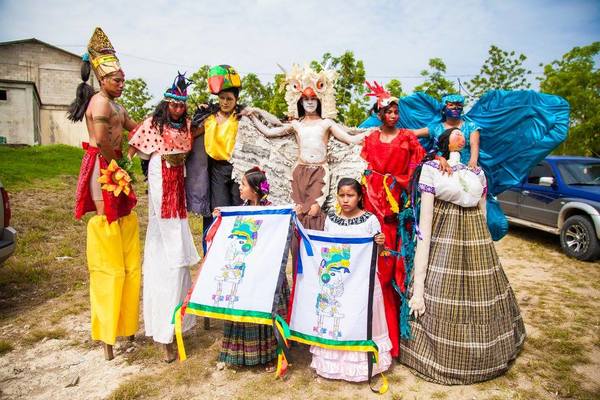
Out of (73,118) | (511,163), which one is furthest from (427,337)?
(73,118)

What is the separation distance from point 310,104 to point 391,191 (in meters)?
1.15

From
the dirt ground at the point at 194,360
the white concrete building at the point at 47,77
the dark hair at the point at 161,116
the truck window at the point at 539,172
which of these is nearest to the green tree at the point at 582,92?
the truck window at the point at 539,172

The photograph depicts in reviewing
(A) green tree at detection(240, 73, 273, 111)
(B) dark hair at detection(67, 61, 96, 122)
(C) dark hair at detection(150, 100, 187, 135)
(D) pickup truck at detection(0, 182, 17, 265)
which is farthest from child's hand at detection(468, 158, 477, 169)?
(A) green tree at detection(240, 73, 273, 111)

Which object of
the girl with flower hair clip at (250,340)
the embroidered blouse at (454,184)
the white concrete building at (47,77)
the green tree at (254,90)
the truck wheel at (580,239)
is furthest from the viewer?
the white concrete building at (47,77)

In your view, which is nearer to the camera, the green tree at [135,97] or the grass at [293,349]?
the grass at [293,349]

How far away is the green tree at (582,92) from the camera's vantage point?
54.2 ft

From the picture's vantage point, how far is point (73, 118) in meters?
3.48

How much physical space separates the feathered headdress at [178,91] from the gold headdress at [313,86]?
3.28ft

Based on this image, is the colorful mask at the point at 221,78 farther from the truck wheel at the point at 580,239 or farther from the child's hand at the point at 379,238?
the truck wheel at the point at 580,239

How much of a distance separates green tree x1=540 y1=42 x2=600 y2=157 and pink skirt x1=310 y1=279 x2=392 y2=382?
17.2 m

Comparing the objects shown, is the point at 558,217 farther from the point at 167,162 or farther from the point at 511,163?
the point at 167,162

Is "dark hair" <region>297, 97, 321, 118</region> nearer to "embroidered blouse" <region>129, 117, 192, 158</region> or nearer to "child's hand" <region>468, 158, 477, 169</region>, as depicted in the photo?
"embroidered blouse" <region>129, 117, 192, 158</region>

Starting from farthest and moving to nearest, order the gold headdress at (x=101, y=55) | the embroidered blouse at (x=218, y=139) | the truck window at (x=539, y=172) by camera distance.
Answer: the truck window at (x=539, y=172) < the embroidered blouse at (x=218, y=139) < the gold headdress at (x=101, y=55)

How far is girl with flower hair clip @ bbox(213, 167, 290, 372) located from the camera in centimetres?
339
